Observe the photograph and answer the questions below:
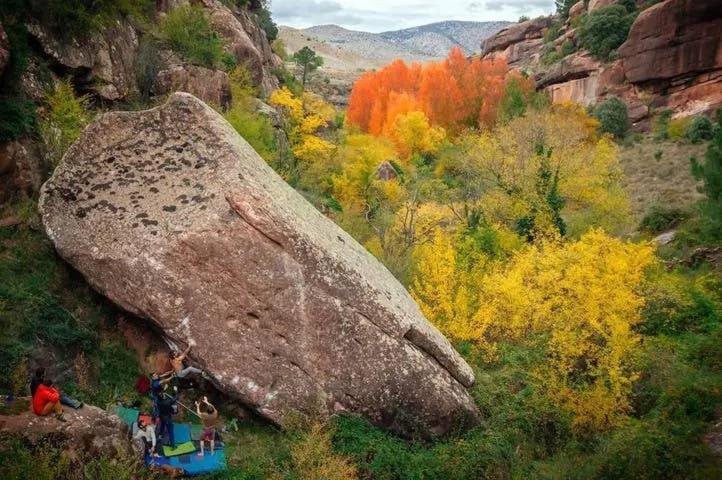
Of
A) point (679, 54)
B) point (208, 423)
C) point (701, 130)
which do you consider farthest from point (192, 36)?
point (679, 54)

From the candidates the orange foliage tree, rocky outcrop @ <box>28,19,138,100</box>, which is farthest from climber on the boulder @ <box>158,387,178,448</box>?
the orange foliage tree

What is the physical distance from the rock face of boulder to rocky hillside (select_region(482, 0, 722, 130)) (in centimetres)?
4772

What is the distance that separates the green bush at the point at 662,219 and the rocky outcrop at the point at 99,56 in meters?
29.1

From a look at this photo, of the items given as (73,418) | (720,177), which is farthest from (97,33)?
(720,177)

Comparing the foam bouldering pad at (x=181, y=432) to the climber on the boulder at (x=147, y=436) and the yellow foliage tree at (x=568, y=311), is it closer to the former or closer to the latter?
the climber on the boulder at (x=147, y=436)

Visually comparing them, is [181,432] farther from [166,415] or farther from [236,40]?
[236,40]

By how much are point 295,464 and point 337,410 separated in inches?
70.6

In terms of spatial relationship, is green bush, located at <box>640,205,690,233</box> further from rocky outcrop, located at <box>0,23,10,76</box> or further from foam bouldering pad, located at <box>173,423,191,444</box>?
rocky outcrop, located at <box>0,23,10,76</box>

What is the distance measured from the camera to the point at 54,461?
852cm

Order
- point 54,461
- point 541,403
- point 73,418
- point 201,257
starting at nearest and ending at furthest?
1. point 54,461
2. point 73,418
3. point 201,257
4. point 541,403

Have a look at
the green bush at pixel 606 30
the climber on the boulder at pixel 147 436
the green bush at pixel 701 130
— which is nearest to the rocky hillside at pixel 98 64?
the climber on the boulder at pixel 147 436

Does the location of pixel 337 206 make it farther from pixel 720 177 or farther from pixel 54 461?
pixel 54 461

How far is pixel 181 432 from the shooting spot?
11.2 m

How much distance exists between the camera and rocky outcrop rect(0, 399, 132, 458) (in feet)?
28.3
